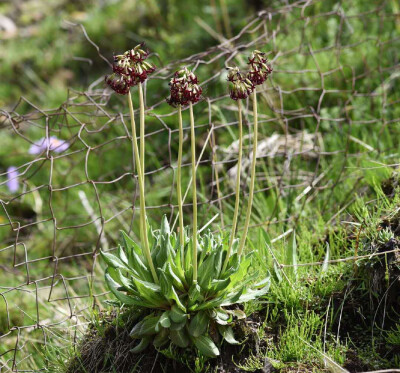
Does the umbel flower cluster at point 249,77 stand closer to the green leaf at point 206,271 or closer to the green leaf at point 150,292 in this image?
the green leaf at point 206,271

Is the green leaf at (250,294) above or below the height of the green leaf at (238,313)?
above

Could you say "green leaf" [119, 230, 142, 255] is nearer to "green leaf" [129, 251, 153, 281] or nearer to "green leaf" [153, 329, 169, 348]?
"green leaf" [129, 251, 153, 281]

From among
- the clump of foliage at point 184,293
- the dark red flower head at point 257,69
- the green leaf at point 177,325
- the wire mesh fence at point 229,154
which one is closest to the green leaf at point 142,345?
the clump of foliage at point 184,293

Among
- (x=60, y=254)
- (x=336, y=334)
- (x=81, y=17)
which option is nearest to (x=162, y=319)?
(x=336, y=334)

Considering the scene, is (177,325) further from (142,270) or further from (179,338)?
(142,270)

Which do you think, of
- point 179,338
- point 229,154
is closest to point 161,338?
point 179,338

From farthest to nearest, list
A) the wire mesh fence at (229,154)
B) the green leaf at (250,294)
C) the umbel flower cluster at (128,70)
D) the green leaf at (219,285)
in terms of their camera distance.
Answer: the wire mesh fence at (229,154)
the green leaf at (250,294)
the green leaf at (219,285)
the umbel flower cluster at (128,70)

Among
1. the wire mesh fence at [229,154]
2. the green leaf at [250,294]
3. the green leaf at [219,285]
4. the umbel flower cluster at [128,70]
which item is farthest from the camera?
the wire mesh fence at [229,154]

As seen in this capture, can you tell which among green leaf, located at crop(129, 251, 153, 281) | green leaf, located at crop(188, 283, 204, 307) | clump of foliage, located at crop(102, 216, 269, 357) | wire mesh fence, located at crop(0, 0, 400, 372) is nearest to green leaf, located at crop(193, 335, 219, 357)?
clump of foliage, located at crop(102, 216, 269, 357)
